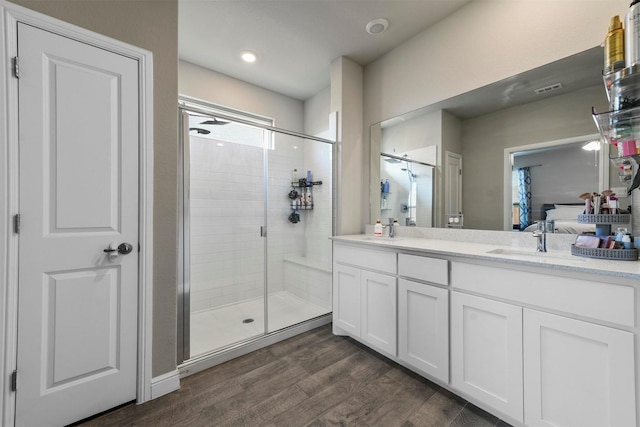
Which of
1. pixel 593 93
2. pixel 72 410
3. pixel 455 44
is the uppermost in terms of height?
pixel 455 44

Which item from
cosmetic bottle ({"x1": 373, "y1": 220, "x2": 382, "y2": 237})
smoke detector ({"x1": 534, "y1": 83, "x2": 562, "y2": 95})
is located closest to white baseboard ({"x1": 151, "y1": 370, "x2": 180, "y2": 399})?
cosmetic bottle ({"x1": 373, "y1": 220, "x2": 382, "y2": 237})

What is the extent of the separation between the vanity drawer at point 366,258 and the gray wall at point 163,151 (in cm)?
129

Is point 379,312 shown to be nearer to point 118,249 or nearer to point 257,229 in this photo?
point 257,229

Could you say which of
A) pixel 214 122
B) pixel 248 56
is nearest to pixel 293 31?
pixel 248 56

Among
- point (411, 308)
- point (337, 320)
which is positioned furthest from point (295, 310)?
point (411, 308)

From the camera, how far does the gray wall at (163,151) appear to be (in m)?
1.57

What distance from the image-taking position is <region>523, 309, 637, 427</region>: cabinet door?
103 centimetres

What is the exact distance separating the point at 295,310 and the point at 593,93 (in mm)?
2847

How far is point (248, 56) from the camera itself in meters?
2.71

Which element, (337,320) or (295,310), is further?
(295,310)

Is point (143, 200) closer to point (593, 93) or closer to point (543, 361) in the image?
point (543, 361)

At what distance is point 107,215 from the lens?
4.84ft

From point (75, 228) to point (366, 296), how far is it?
1892 mm

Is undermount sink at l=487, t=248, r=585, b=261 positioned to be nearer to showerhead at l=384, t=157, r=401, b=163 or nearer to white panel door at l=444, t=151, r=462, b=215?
white panel door at l=444, t=151, r=462, b=215
